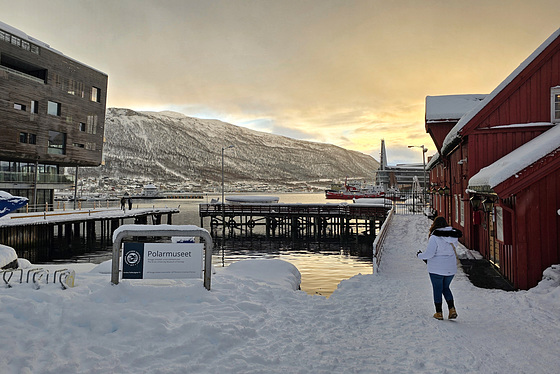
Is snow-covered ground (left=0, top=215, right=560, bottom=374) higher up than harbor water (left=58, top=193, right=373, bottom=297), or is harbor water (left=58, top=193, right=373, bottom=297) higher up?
snow-covered ground (left=0, top=215, right=560, bottom=374)

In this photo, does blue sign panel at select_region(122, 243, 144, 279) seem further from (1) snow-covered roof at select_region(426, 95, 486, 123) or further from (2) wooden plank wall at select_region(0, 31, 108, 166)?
(2) wooden plank wall at select_region(0, 31, 108, 166)

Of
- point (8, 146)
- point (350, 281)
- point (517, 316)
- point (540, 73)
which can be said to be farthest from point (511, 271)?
point (8, 146)

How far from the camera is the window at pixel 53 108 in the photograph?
37219 mm

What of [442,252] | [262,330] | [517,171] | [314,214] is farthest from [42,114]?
[517,171]

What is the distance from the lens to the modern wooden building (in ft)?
110

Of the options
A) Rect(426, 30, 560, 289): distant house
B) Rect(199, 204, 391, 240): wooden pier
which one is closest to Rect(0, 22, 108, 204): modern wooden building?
Rect(199, 204, 391, 240): wooden pier

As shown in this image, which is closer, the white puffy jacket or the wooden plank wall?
the white puffy jacket

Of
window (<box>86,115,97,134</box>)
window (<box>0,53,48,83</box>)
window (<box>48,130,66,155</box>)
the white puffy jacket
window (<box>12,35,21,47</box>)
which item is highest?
window (<box>12,35,21,47</box>)

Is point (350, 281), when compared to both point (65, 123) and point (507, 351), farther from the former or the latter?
point (65, 123)

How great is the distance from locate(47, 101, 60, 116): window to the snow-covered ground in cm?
3549

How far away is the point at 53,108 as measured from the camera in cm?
3775

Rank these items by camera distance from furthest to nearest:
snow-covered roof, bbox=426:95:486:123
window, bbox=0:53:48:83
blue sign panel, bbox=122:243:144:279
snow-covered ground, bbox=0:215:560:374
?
window, bbox=0:53:48:83 → snow-covered roof, bbox=426:95:486:123 → blue sign panel, bbox=122:243:144:279 → snow-covered ground, bbox=0:215:560:374

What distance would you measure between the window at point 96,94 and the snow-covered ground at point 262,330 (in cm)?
3970

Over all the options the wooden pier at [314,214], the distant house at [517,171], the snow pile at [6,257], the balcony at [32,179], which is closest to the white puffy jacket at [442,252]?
the distant house at [517,171]
